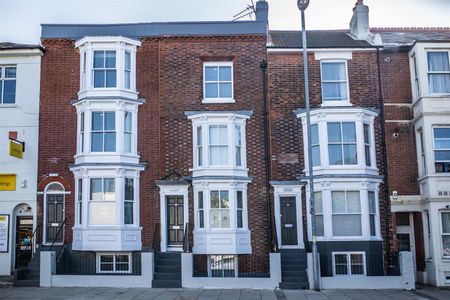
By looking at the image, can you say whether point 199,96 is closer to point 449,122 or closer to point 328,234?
point 328,234

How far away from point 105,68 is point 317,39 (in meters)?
9.73

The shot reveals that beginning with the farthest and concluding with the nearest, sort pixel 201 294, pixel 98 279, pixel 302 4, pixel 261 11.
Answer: pixel 261 11, pixel 98 279, pixel 302 4, pixel 201 294

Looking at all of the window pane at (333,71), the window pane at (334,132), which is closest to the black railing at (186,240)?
the window pane at (334,132)

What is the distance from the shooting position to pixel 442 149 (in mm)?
22500

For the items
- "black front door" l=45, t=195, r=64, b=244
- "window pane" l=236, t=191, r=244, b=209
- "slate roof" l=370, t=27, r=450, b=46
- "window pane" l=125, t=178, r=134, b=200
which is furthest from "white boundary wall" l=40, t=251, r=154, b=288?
"slate roof" l=370, t=27, r=450, b=46

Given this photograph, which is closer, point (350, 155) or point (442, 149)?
point (350, 155)

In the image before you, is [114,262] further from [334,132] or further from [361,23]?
[361,23]

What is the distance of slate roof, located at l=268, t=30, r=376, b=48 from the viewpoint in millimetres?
23516


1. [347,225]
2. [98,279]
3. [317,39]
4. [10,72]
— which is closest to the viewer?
[98,279]

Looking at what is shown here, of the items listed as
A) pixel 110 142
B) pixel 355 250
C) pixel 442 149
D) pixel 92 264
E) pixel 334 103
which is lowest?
pixel 92 264

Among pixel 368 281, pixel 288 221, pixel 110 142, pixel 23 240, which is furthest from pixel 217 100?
pixel 23 240

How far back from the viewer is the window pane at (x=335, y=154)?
22.1 m

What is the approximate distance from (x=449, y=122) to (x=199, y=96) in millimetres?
10522

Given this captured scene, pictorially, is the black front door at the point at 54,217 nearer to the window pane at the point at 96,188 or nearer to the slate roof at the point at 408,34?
the window pane at the point at 96,188
